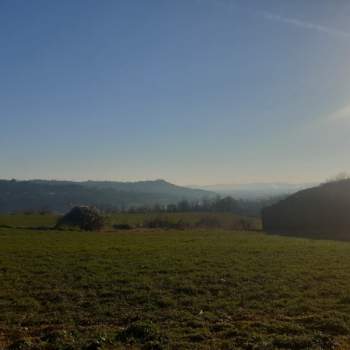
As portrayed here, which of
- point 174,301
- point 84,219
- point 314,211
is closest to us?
point 174,301

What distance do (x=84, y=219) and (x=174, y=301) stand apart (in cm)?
4609

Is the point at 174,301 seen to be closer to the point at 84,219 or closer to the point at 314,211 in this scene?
the point at 84,219

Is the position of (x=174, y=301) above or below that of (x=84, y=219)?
below

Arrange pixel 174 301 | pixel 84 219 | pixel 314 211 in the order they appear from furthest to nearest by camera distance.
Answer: pixel 314 211 < pixel 84 219 < pixel 174 301

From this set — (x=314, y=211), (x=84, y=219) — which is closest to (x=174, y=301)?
(x=84, y=219)

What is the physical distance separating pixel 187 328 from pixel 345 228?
5879cm

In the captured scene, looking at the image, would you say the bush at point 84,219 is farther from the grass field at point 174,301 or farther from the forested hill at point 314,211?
the grass field at point 174,301

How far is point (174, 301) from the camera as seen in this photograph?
13.1 meters

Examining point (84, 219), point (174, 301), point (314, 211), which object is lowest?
point (174, 301)

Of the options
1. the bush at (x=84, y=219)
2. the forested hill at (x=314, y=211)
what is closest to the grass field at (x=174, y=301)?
the bush at (x=84, y=219)

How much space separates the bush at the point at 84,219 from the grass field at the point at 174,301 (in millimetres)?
34651

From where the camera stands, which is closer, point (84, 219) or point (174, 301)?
point (174, 301)

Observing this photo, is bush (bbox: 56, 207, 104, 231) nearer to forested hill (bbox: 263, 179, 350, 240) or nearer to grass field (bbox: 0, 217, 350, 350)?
forested hill (bbox: 263, 179, 350, 240)

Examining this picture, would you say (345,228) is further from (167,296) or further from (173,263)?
(167,296)
